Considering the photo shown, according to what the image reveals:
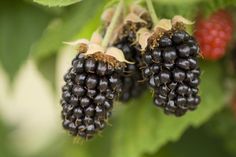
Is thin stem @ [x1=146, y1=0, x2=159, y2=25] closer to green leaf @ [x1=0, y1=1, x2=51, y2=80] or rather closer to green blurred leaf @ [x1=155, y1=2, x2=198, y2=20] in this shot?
green blurred leaf @ [x1=155, y1=2, x2=198, y2=20]

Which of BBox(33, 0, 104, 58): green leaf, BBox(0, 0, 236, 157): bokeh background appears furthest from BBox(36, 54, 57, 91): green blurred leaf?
BBox(33, 0, 104, 58): green leaf

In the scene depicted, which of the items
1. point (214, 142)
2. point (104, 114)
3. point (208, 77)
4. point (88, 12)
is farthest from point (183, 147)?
point (104, 114)

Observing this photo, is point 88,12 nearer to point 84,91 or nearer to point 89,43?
point 89,43

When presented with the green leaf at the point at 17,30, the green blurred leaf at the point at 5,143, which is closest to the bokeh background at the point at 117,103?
the green leaf at the point at 17,30

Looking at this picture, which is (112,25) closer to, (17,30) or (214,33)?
(214,33)

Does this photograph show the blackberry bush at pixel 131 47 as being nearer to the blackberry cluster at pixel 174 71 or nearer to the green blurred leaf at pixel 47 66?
the blackberry cluster at pixel 174 71

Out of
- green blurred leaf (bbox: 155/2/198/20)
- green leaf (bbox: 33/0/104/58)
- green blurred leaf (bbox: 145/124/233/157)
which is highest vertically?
green leaf (bbox: 33/0/104/58)
